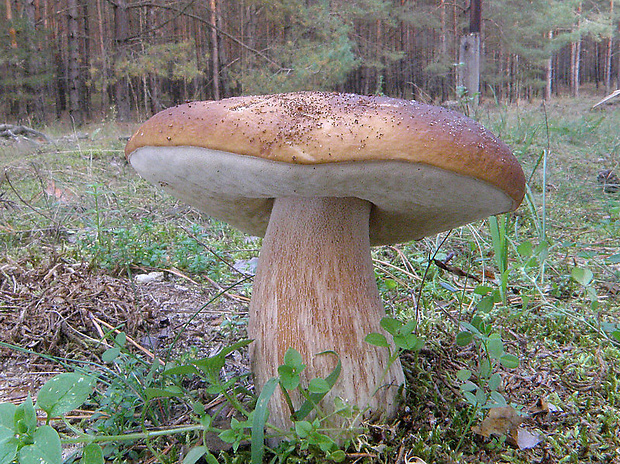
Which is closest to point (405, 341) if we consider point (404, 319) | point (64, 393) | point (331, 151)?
point (331, 151)

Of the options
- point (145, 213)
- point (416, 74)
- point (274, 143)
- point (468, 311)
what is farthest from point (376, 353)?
point (416, 74)

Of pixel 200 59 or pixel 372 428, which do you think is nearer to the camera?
pixel 372 428

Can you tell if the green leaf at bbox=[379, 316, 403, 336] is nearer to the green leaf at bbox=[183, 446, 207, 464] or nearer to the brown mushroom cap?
the brown mushroom cap

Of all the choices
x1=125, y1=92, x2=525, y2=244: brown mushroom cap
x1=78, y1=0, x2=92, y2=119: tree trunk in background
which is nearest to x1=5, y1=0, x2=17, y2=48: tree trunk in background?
x1=78, y1=0, x2=92, y2=119: tree trunk in background

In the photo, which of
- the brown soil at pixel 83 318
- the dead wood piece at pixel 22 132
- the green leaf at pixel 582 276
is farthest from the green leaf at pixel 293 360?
the dead wood piece at pixel 22 132

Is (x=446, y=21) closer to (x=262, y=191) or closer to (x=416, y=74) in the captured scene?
(x=416, y=74)
